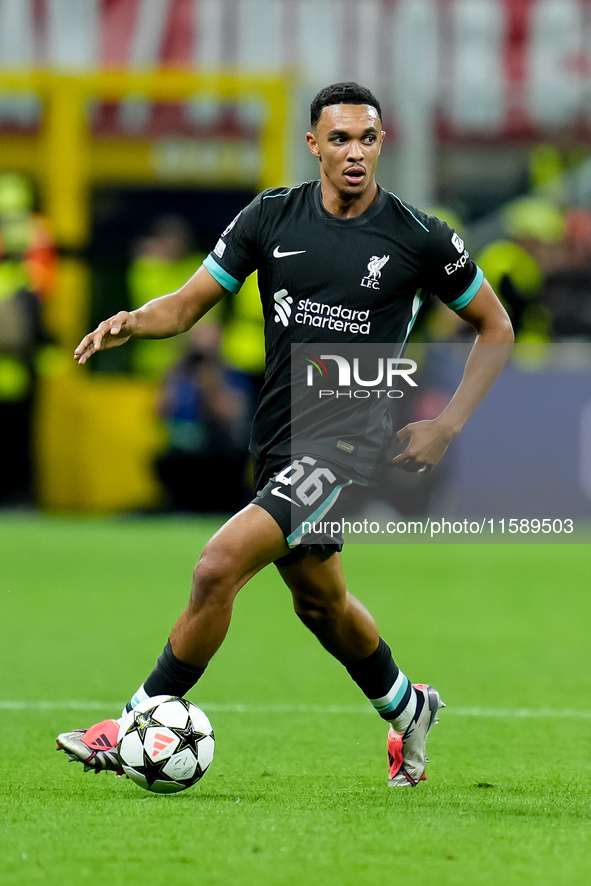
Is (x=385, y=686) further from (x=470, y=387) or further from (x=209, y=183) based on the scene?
(x=209, y=183)

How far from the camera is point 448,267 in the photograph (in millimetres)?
5082

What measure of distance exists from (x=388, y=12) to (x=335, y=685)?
1391 centimetres

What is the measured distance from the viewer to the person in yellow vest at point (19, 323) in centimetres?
1503

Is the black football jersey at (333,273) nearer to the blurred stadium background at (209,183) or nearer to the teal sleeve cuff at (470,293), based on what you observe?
the teal sleeve cuff at (470,293)

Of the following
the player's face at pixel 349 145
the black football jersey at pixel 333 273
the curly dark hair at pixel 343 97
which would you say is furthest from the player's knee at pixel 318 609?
the curly dark hair at pixel 343 97

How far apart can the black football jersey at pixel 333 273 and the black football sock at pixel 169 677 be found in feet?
2.39

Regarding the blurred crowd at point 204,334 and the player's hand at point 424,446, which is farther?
the blurred crowd at point 204,334

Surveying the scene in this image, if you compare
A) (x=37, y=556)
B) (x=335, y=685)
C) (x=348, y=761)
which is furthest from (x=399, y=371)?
(x=37, y=556)

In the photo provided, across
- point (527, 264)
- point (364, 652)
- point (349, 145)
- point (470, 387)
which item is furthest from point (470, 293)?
point (527, 264)

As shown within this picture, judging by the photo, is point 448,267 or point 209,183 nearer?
point 448,267

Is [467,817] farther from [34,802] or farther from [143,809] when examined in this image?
[34,802]

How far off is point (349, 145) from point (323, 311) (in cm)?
54

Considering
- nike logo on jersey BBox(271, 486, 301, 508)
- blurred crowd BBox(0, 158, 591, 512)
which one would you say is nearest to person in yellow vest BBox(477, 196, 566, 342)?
blurred crowd BBox(0, 158, 591, 512)

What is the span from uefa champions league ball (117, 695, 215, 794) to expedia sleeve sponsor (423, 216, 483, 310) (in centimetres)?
161
